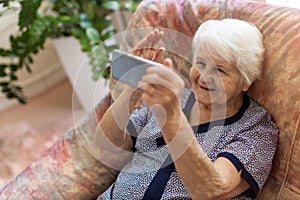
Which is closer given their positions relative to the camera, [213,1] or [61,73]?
[213,1]

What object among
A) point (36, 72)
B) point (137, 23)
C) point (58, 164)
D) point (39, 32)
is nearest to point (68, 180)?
point (58, 164)

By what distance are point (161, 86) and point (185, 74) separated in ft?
1.36

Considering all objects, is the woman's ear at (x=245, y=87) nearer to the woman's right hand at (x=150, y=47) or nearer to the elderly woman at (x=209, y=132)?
the elderly woman at (x=209, y=132)

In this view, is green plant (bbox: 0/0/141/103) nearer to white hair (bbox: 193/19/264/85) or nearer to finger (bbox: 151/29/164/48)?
finger (bbox: 151/29/164/48)

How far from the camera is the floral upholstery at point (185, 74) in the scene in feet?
3.28

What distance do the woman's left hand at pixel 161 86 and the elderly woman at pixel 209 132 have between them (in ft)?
0.22

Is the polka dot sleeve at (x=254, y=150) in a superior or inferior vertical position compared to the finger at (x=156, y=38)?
inferior

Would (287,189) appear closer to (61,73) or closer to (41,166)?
(41,166)

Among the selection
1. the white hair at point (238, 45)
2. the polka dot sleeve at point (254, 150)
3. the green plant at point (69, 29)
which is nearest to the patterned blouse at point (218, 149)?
the polka dot sleeve at point (254, 150)

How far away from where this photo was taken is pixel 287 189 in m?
1.03

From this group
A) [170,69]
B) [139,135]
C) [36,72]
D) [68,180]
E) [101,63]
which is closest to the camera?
[170,69]

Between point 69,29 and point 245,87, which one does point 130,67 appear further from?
point 69,29

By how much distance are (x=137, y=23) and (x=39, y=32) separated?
84cm

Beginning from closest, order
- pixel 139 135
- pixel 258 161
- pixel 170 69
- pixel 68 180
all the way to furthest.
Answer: pixel 170 69 → pixel 258 161 → pixel 139 135 → pixel 68 180
